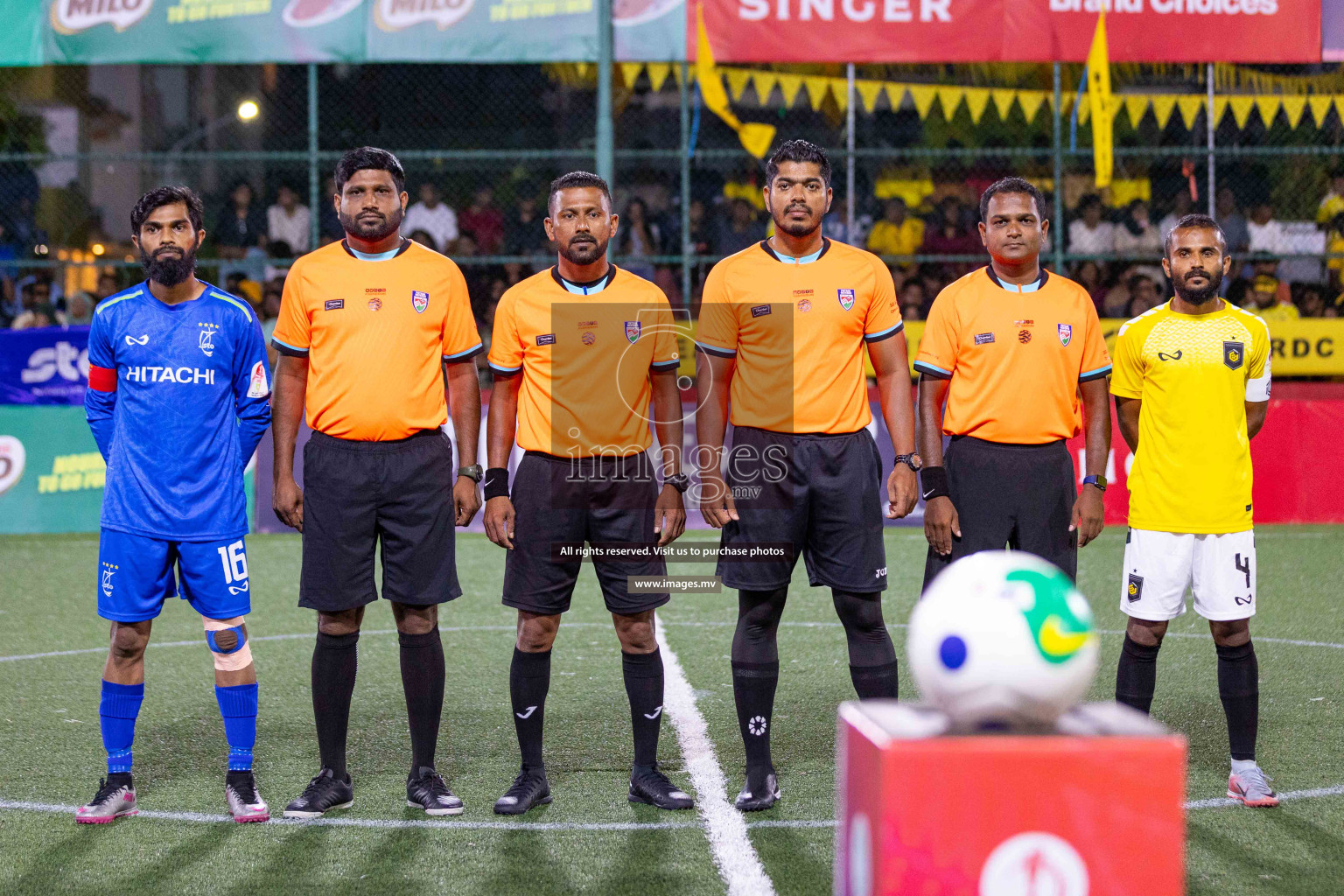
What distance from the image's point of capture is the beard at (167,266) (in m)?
4.83

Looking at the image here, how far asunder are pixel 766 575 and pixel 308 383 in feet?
5.78

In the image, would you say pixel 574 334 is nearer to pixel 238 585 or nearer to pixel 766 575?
pixel 766 575

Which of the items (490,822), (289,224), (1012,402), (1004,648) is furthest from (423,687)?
(289,224)

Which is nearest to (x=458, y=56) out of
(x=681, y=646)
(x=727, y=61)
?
(x=727, y=61)

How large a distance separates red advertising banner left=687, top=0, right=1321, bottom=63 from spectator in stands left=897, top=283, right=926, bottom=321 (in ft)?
7.19

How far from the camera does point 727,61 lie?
511 inches

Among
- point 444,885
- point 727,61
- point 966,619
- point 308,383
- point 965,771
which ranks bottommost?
point 444,885

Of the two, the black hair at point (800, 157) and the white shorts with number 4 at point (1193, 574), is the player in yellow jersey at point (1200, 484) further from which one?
the black hair at point (800, 157)

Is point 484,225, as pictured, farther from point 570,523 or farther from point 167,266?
point 570,523

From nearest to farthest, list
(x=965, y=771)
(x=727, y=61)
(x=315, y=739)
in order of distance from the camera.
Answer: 1. (x=965, y=771)
2. (x=315, y=739)
3. (x=727, y=61)

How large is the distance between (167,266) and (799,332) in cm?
220

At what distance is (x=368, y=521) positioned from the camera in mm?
4891

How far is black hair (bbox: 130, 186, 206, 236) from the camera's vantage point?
16.0 ft

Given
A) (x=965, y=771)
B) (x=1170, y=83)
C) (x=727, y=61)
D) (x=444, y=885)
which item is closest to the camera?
(x=965, y=771)
